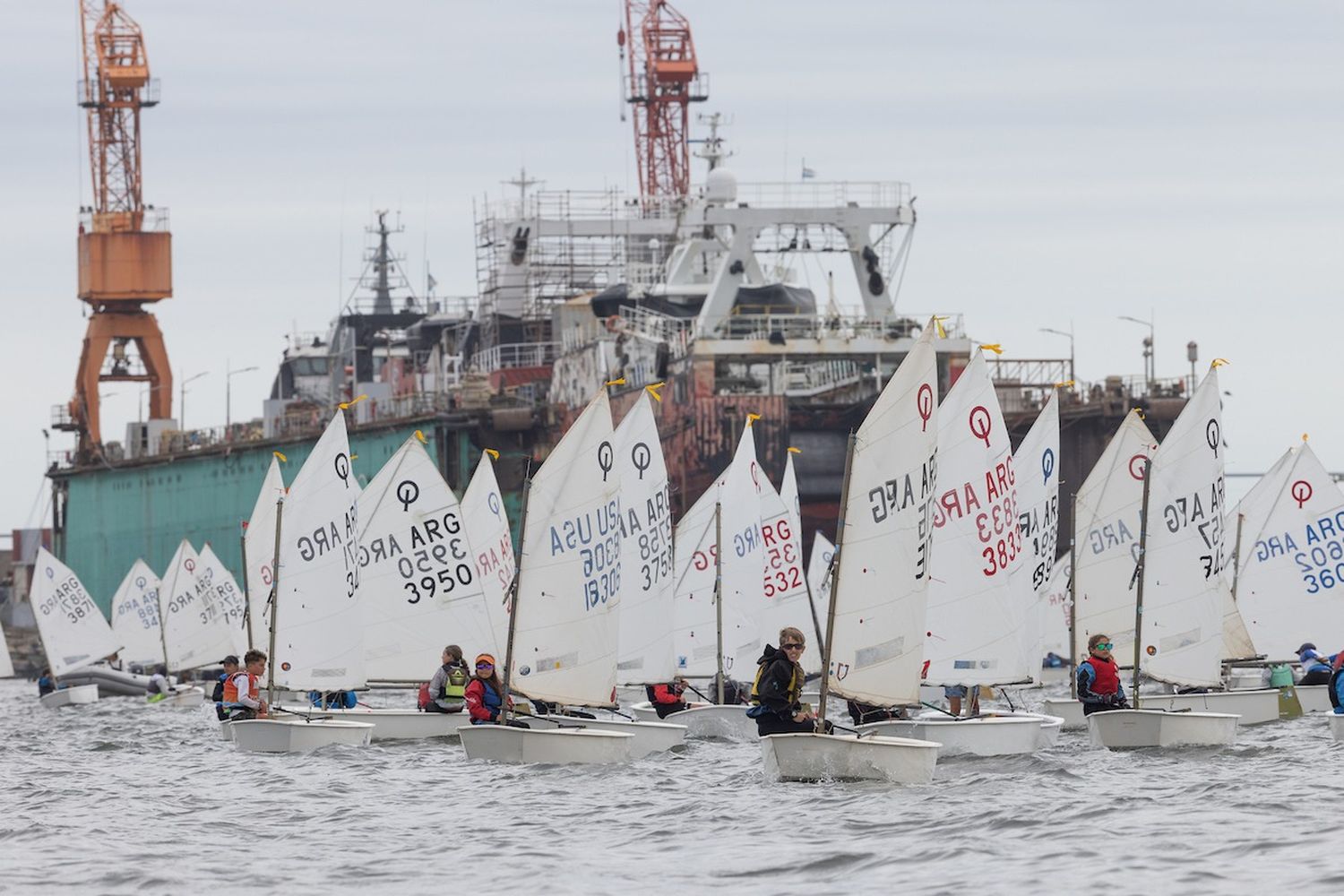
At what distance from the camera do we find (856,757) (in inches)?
1032

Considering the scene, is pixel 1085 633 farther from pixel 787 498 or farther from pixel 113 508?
pixel 113 508

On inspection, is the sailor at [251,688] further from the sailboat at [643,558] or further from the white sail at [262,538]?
the white sail at [262,538]

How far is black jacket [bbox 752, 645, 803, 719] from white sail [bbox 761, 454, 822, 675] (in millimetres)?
15397

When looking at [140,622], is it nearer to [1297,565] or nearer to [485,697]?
[1297,565]

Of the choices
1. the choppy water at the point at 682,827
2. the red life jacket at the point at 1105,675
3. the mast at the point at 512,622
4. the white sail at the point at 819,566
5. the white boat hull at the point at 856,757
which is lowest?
the choppy water at the point at 682,827

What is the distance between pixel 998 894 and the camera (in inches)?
805

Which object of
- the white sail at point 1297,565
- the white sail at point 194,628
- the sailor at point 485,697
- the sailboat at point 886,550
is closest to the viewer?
the sailboat at point 886,550

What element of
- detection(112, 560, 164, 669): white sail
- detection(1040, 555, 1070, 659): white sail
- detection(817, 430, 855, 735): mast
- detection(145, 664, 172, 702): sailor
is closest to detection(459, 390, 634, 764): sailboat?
detection(817, 430, 855, 735): mast

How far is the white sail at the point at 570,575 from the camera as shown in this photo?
3159 centimetres

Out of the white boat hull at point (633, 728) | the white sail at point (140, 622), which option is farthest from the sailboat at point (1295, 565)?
the white sail at point (140, 622)

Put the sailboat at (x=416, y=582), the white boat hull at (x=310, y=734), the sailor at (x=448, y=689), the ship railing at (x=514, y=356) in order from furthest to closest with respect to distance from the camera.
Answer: the ship railing at (x=514, y=356) < the sailboat at (x=416, y=582) < the sailor at (x=448, y=689) < the white boat hull at (x=310, y=734)

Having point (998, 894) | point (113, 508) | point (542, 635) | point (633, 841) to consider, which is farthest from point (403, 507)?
point (113, 508)

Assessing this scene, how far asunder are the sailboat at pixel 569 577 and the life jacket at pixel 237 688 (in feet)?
15.3

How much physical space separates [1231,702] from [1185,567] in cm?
341
